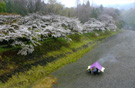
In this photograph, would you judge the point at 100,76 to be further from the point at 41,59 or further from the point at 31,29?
the point at 31,29

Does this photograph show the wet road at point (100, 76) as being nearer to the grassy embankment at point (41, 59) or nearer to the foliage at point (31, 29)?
the grassy embankment at point (41, 59)

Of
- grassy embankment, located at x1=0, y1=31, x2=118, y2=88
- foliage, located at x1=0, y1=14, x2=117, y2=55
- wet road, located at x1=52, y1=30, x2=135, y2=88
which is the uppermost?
foliage, located at x1=0, y1=14, x2=117, y2=55

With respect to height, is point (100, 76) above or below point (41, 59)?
below

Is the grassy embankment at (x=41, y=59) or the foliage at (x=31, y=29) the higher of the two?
the foliage at (x=31, y=29)

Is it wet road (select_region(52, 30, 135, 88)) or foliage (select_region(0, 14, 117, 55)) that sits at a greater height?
foliage (select_region(0, 14, 117, 55))

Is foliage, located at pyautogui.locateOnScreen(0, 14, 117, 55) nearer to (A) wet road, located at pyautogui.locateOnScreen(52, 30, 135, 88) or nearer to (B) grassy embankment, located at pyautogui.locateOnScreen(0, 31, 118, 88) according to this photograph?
(B) grassy embankment, located at pyautogui.locateOnScreen(0, 31, 118, 88)

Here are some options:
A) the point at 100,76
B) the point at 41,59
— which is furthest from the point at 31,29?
the point at 100,76

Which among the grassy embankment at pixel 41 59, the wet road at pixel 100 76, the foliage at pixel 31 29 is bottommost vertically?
the wet road at pixel 100 76

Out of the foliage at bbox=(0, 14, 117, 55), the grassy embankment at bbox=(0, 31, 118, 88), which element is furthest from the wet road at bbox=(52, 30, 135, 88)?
the foliage at bbox=(0, 14, 117, 55)

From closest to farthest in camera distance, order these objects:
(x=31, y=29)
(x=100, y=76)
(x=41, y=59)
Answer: (x=100, y=76), (x=41, y=59), (x=31, y=29)

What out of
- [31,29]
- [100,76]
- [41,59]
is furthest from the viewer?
[31,29]

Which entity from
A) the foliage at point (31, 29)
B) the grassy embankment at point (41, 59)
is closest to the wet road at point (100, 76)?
the grassy embankment at point (41, 59)

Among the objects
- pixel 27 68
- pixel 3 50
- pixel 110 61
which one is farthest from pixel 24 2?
pixel 110 61

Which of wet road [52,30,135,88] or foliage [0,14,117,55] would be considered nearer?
wet road [52,30,135,88]
